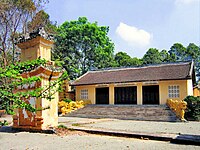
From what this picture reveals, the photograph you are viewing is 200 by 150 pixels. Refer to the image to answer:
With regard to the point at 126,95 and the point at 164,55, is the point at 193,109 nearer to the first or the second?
the point at 126,95

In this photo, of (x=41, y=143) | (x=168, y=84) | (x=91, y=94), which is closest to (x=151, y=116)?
(x=168, y=84)

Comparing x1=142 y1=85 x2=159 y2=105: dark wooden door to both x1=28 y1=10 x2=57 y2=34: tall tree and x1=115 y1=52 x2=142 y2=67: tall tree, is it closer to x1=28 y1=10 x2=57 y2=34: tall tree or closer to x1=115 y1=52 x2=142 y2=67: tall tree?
x1=28 y1=10 x2=57 y2=34: tall tree

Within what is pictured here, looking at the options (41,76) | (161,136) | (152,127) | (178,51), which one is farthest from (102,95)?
(178,51)

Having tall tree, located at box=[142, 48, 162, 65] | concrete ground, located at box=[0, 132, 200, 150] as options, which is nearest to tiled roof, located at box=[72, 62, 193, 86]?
concrete ground, located at box=[0, 132, 200, 150]

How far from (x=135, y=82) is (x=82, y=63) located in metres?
14.9

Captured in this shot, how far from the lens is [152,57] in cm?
3838

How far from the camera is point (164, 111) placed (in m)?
16.6

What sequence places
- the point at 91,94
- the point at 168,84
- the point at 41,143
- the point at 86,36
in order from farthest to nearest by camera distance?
the point at 86,36, the point at 91,94, the point at 168,84, the point at 41,143

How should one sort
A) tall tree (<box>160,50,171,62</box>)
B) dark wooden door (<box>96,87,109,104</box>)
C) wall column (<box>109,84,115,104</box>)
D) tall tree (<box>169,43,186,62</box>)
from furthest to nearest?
tall tree (<box>169,43,186,62</box>), tall tree (<box>160,50,171,62</box>), dark wooden door (<box>96,87,109,104</box>), wall column (<box>109,84,115,104</box>)

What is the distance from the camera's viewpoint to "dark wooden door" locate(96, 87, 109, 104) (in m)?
22.5

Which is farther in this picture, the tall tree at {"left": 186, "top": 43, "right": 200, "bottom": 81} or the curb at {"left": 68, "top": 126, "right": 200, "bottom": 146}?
the tall tree at {"left": 186, "top": 43, "right": 200, "bottom": 81}

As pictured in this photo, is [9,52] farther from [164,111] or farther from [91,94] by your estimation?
[164,111]

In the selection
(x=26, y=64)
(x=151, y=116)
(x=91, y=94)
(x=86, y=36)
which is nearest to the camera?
(x=26, y=64)

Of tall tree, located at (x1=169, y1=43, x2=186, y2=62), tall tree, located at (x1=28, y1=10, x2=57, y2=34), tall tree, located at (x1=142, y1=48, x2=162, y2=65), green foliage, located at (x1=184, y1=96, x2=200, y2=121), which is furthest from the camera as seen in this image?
tall tree, located at (x1=169, y1=43, x2=186, y2=62)
